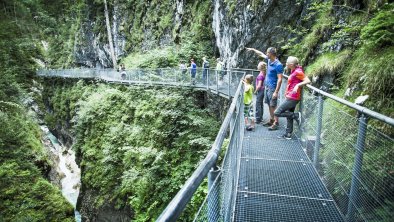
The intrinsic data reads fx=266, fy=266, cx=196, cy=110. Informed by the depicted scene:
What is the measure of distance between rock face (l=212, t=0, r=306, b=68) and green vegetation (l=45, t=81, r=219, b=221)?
3.71m

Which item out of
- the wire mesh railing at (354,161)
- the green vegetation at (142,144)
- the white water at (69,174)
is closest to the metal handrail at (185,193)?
the wire mesh railing at (354,161)

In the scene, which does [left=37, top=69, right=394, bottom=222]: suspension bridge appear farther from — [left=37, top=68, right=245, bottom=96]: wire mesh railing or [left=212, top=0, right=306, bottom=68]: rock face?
[left=212, top=0, right=306, bottom=68]: rock face

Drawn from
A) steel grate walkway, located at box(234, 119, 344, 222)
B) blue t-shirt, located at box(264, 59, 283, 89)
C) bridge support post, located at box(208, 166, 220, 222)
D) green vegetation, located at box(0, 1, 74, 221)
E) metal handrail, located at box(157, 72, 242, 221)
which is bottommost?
green vegetation, located at box(0, 1, 74, 221)

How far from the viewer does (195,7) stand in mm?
22094

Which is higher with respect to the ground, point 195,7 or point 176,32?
point 195,7

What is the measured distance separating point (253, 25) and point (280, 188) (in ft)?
37.1

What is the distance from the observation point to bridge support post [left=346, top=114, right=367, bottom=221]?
10.3ft

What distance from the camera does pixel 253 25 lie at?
46.1ft

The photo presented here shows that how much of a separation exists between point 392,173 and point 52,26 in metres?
57.9

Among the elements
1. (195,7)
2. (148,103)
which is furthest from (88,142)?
(195,7)

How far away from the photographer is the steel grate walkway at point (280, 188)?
3.76 meters

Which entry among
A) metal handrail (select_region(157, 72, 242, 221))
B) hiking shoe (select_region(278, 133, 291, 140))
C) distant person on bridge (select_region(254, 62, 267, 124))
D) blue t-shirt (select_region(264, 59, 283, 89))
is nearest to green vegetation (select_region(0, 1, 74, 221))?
distant person on bridge (select_region(254, 62, 267, 124))

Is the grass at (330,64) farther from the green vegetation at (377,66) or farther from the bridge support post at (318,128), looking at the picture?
the bridge support post at (318,128)

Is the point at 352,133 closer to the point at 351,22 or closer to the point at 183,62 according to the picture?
the point at 351,22
